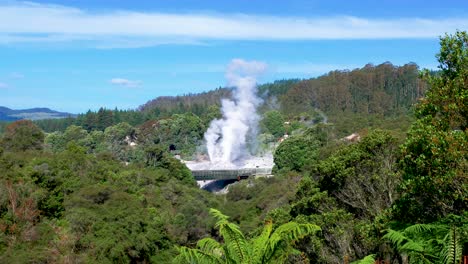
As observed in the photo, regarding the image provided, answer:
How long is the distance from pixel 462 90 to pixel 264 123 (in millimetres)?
80275

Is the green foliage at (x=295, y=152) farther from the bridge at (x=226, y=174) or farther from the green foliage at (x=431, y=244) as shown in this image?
the green foliage at (x=431, y=244)

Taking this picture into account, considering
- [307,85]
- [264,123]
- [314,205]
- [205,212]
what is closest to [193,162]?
[264,123]

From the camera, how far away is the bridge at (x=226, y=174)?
63.6 metres

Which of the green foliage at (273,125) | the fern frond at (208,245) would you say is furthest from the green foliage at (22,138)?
the fern frond at (208,245)

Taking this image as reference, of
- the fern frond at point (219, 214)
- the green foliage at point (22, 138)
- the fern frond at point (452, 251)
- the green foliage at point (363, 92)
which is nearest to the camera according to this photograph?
the fern frond at point (452, 251)

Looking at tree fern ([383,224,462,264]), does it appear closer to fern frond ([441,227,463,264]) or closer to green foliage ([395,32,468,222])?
fern frond ([441,227,463,264])

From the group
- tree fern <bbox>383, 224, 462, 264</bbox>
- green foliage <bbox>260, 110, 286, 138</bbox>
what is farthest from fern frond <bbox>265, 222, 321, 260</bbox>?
green foliage <bbox>260, 110, 286, 138</bbox>

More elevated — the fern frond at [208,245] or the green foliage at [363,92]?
the green foliage at [363,92]

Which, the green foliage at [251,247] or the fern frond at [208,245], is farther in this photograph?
the fern frond at [208,245]

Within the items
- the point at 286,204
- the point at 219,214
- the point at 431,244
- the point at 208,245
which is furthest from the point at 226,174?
the point at 431,244

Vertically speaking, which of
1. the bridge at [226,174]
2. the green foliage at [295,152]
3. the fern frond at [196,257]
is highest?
the fern frond at [196,257]

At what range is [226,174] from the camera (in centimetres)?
6444

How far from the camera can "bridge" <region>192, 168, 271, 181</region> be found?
63625mm

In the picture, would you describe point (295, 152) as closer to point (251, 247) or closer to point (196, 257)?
point (251, 247)
